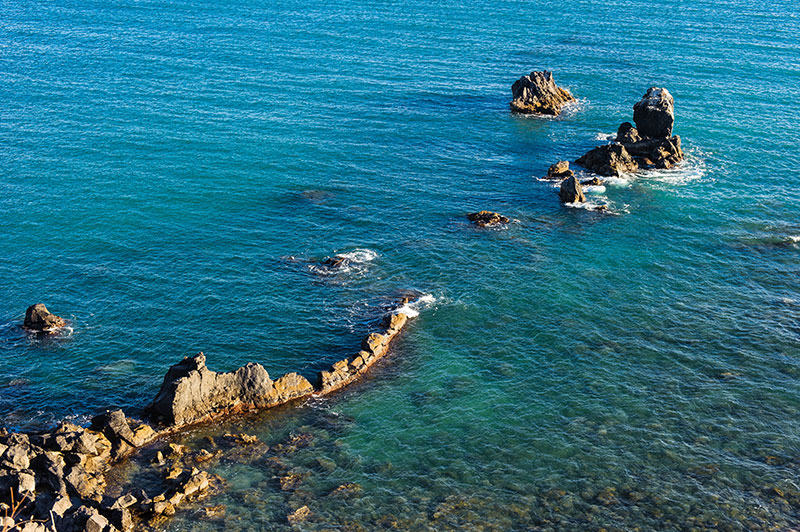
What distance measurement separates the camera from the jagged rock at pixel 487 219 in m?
115

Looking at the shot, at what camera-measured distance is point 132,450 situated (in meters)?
73.2

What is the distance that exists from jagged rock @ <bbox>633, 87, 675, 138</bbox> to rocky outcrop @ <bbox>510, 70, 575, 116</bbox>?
2206 centimetres

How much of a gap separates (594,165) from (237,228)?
208ft

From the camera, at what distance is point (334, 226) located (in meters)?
114

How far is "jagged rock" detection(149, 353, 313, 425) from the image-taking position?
75.8 meters

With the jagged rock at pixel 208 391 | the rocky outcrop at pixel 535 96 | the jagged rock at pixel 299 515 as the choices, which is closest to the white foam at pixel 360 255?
the jagged rock at pixel 208 391

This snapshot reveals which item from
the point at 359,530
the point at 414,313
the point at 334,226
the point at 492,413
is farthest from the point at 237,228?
the point at 359,530

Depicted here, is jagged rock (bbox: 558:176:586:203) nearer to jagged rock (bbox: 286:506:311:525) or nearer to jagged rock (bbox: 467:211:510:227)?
jagged rock (bbox: 467:211:510:227)

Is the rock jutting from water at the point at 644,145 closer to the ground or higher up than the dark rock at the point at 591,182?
higher up

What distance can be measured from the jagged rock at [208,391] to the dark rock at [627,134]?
85.6 meters

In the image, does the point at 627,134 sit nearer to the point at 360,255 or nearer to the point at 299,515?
the point at 360,255

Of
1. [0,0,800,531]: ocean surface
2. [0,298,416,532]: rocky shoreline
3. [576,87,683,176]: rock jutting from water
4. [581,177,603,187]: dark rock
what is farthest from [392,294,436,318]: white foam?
[576,87,683,176]: rock jutting from water

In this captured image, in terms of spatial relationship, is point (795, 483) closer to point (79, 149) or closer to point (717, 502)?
point (717, 502)

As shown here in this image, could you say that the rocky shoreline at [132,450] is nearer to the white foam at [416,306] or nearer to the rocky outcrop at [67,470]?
the rocky outcrop at [67,470]
